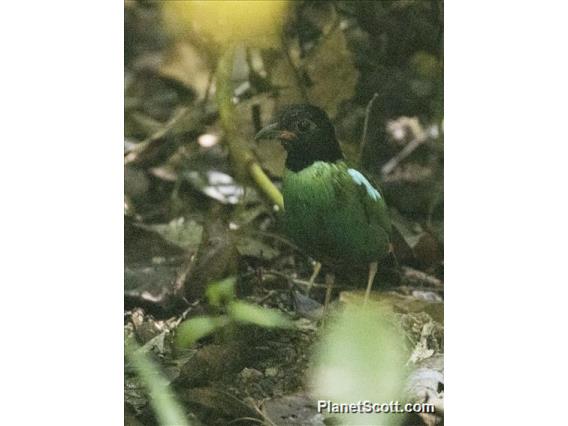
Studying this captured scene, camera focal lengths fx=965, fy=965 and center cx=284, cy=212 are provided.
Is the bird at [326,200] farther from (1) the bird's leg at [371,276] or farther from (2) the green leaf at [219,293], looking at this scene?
(2) the green leaf at [219,293]

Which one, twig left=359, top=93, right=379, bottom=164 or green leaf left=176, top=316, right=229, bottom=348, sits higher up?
twig left=359, top=93, right=379, bottom=164

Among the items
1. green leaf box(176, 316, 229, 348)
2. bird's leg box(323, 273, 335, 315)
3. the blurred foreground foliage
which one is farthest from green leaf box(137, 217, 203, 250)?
bird's leg box(323, 273, 335, 315)

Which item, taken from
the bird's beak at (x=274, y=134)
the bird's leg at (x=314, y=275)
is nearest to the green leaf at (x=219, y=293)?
the bird's leg at (x=314, y=275)

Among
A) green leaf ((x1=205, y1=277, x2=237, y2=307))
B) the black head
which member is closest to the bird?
the black head

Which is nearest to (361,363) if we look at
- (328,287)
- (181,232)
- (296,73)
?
(328,287)

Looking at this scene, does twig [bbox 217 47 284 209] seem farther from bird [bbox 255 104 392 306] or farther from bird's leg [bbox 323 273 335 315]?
bird's leg [bbox 323 273 335 315]

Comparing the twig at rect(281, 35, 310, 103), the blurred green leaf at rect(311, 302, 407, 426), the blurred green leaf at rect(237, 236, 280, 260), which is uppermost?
the twig at rect(281, 35, 310, 103)
